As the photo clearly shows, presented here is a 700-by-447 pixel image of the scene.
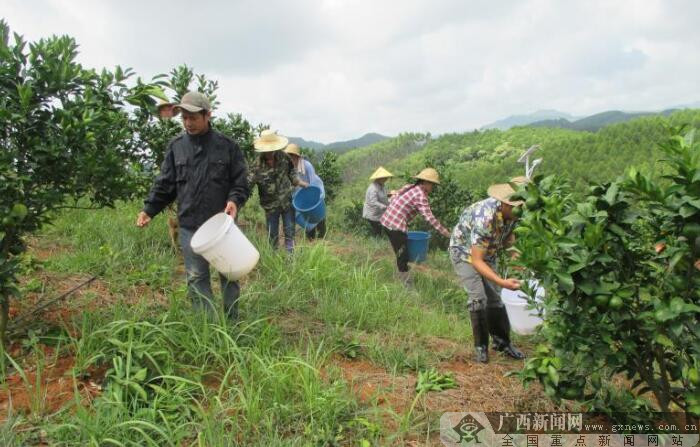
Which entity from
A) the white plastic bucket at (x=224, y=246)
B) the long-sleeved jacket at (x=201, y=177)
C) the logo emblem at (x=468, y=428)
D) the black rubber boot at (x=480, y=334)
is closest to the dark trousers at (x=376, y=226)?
the black rubber boot at (x=480, y=334)

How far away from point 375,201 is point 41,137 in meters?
4.40

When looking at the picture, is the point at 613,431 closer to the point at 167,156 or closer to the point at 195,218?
the point at 195,218

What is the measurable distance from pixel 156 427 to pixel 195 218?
56.8 inches

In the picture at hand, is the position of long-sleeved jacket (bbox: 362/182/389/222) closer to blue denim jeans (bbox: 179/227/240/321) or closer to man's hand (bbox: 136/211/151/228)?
blue denim jeans (bbox: 179/227/240/321)

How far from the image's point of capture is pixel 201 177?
3172 millimetres

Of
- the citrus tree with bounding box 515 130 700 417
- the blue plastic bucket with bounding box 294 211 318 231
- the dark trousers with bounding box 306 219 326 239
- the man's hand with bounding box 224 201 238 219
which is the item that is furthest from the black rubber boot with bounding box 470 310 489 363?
the dark trousers with bounding box 306 219 326 239

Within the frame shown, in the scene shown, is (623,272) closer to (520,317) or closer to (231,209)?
(520,317)

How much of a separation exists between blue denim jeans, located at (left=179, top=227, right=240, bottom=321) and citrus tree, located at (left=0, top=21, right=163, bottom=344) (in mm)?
660

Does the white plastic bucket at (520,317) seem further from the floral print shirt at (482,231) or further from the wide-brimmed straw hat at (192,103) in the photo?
the wide-brimmed straw hat at (192,103)

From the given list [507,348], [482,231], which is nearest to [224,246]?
[482,231]

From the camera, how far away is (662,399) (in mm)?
2045

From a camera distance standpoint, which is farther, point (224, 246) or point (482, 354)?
point (482, 354)

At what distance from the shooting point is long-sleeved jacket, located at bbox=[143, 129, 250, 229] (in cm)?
318

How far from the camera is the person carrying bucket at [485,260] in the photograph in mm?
3154
